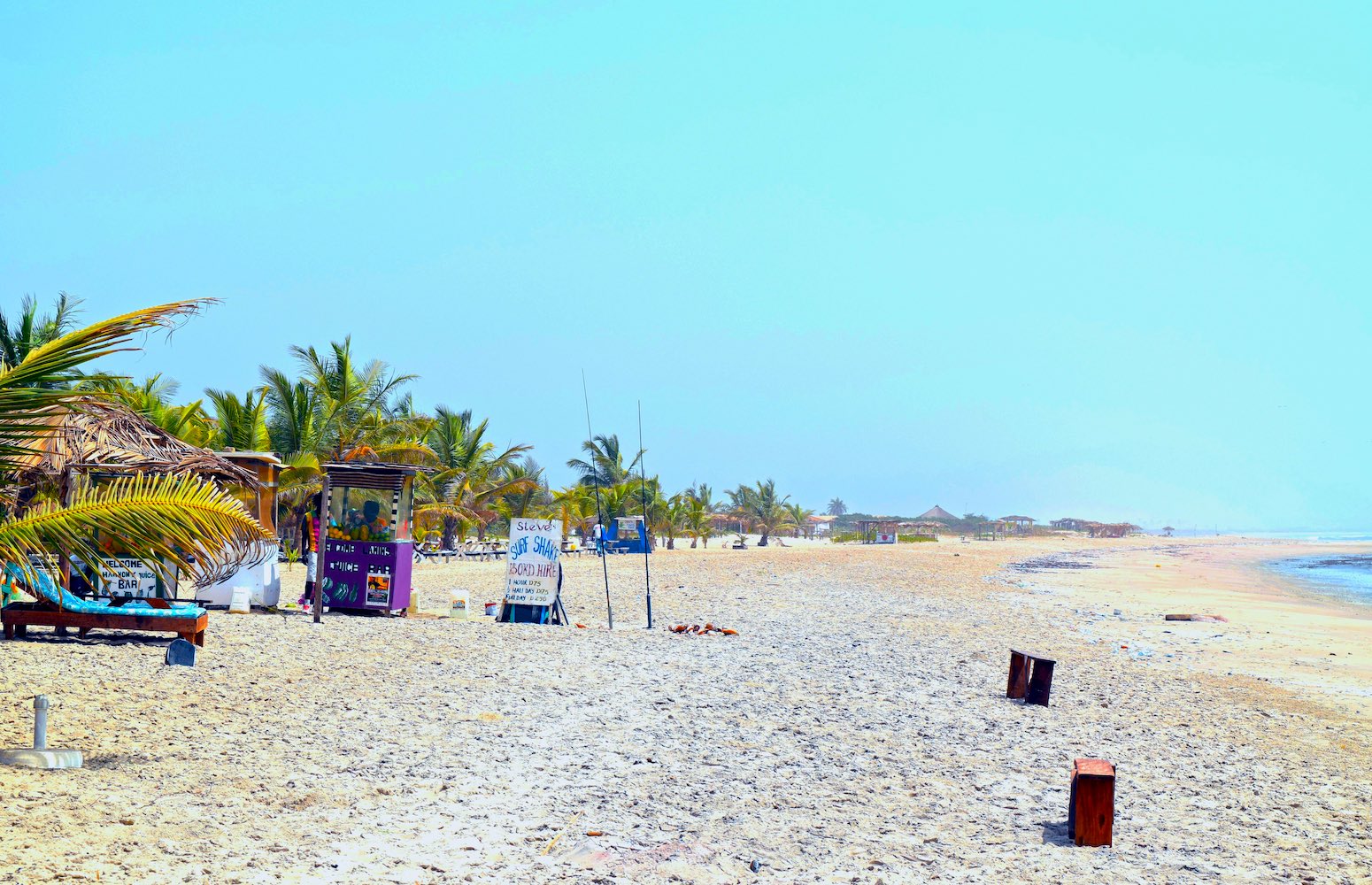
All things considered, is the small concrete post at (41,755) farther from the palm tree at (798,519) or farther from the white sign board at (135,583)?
the palm tree at (798,519)

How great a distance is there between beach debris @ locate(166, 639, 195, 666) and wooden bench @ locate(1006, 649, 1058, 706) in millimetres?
7130

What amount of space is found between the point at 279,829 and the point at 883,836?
3042mm

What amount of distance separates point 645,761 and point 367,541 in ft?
24.7

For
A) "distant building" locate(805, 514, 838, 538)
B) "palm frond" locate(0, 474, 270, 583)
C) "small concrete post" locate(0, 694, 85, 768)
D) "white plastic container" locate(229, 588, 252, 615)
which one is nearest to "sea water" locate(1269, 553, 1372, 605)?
"white plastic container" locate(229, 588, 252, 615)

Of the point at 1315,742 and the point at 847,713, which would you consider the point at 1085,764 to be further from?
the point at 1315,742

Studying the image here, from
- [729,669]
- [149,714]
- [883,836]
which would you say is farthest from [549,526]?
[883,836]

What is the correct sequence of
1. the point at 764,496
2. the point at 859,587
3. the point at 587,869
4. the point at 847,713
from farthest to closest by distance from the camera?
1. the point at 764,496
2. the point at 859,587
3. the point at 847,713
4. the point at 587,869

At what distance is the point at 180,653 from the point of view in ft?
27.5

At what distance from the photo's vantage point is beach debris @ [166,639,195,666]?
8.34 m

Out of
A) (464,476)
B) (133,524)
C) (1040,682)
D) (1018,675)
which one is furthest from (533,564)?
(464,476)

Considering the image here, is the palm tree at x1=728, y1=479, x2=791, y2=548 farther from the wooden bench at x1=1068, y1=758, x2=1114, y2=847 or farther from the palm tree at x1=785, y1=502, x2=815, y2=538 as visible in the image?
the wooden bench at x1=1068, y1=758, x2=1114, y2=847

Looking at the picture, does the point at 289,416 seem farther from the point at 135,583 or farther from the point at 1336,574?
the point at 1336,574

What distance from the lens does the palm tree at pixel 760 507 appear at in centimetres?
6488

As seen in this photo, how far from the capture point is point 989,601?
22344mm
